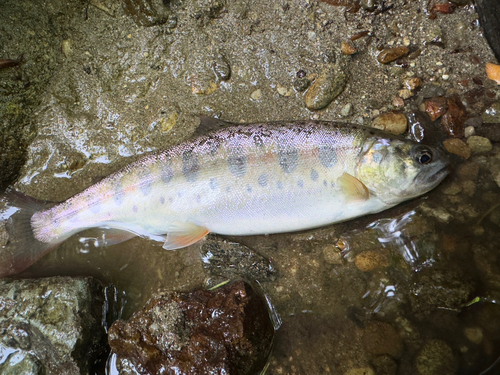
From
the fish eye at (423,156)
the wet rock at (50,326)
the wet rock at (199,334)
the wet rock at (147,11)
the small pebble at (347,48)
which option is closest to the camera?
the wet rock at (199,334)

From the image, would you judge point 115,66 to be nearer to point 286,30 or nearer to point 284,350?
point 286,30

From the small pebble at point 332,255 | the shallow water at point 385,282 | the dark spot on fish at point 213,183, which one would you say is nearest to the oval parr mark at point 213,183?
the dark spot on fish at point 213,183

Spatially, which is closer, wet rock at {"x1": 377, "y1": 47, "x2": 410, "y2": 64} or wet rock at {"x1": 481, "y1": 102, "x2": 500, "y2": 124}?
wet rock at {"x1": 481, "y1": 102, "x2": 500, "y2": 124}

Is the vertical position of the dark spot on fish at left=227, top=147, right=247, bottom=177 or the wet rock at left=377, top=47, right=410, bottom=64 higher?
the wet rock at left=377, top=47, right=410, bottom=64

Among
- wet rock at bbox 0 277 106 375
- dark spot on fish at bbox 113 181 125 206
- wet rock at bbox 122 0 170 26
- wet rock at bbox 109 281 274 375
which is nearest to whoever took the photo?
wet rock at bbox 109 281 274 375

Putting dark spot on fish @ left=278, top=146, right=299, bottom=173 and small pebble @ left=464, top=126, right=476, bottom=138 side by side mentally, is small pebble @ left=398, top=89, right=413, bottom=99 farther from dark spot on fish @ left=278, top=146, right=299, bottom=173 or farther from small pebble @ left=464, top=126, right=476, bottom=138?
dark spot on fish @ left=278, top=146, right=299, bottom=173

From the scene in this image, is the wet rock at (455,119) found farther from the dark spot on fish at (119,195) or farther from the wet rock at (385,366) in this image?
the dark spot on fish at (119,195)

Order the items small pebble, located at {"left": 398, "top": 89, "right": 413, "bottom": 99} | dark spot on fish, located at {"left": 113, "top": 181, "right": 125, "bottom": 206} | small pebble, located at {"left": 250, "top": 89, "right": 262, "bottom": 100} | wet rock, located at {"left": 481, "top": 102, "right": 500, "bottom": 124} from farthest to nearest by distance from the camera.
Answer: small pebble, located at {"left": 250, "top": 89, "right": 262, "bottom": 100} → small pebble, located at {"left": 398, "top": 89, "right": 413, "bottom": 99} → dark spot on fish, located at {"left": 113, "top": 181, "right": 125, "bottom": 206} → wet rock, located at {"left": 481, "top": 102, "right": 500, "bottom": 124}

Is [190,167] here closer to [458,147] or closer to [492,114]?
[458,147]

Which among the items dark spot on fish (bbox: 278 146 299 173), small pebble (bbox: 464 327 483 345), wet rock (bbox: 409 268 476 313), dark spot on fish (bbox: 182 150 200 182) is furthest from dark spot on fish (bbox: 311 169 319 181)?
small pebble (bbox: 464 327 483 345)
